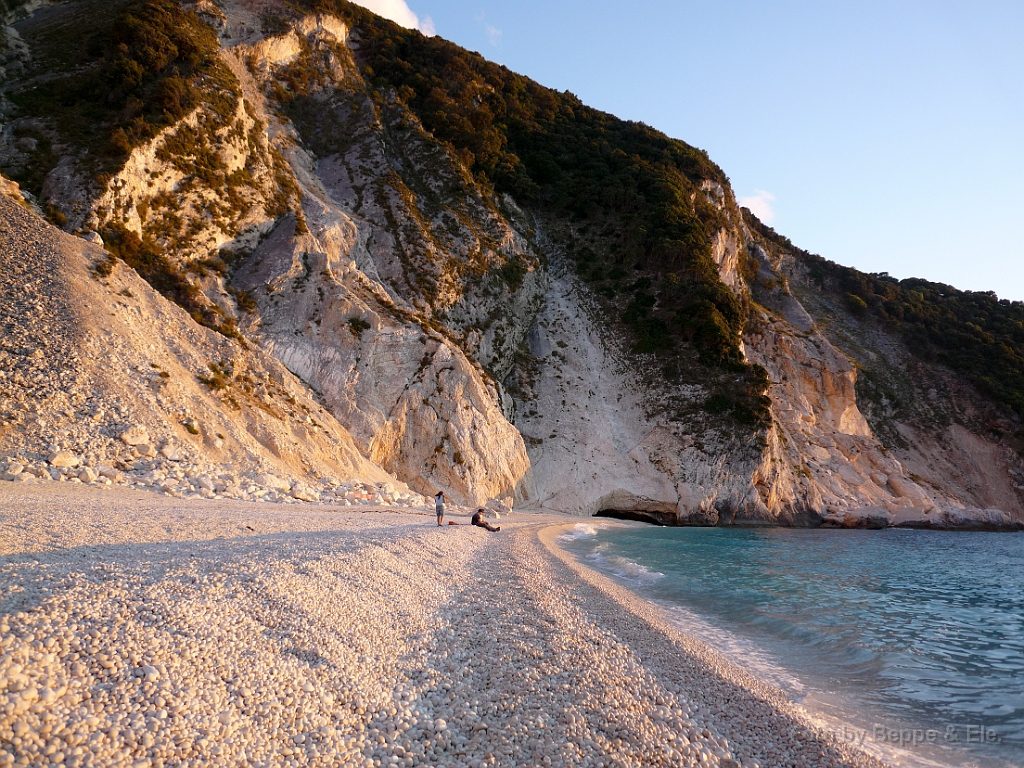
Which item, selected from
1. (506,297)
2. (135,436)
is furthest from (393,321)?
(135,436)

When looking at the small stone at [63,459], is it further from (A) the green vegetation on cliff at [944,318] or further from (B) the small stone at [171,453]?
(A) the green vegetation on cliff at [944,318]

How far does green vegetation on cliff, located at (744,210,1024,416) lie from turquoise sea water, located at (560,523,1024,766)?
49859mm

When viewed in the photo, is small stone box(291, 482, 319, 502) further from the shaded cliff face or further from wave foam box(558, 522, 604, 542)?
wave foam box(558, 522, 604, 542)

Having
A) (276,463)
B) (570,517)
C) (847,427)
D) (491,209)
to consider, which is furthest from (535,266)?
(847,427)

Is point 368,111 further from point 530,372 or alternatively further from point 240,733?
point 240,733

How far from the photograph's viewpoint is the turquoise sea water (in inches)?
223

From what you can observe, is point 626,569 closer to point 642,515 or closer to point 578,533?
point 578,533

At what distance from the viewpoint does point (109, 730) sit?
302 cm

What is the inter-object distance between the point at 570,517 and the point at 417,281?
18.9 meters

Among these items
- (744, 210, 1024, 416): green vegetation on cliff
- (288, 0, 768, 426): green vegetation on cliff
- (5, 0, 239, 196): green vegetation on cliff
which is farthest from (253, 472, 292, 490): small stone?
(744, 210, 1024, 416): green vegetation on cliff

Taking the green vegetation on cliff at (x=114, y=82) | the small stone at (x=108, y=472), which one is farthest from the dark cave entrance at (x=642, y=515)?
the green vegetation on cliff at (x=114, y=82)

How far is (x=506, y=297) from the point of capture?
41.5 meters

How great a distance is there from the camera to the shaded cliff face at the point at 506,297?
27312mm

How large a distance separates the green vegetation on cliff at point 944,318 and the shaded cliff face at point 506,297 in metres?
2.67
